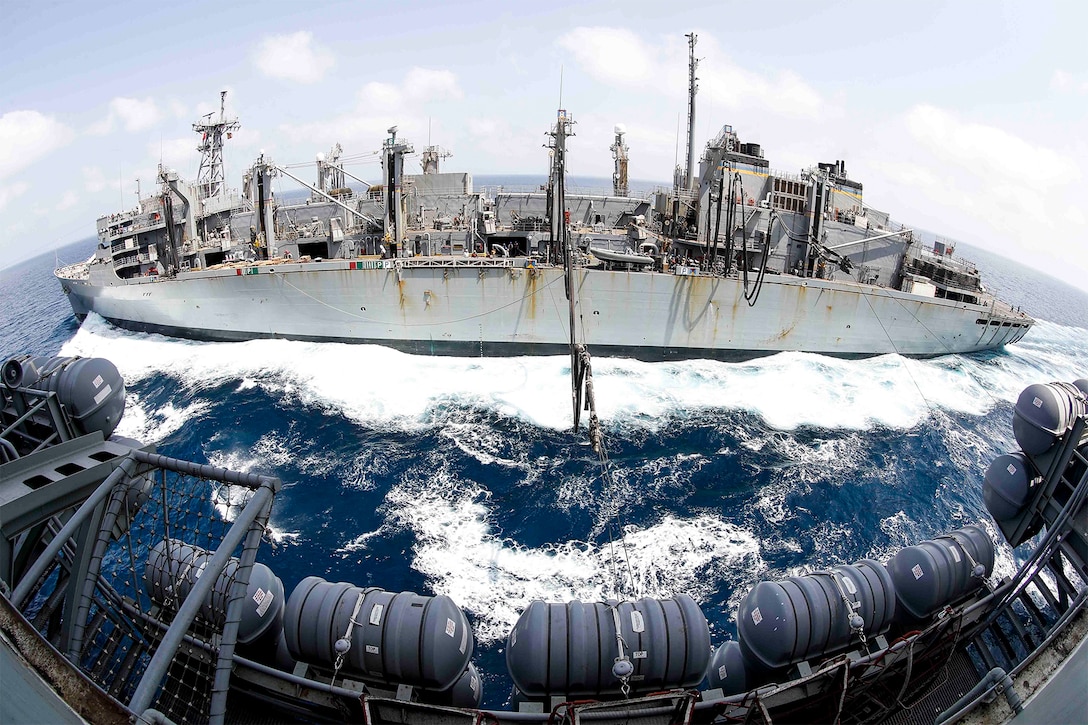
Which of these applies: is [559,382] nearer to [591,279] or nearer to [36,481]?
[591,279]

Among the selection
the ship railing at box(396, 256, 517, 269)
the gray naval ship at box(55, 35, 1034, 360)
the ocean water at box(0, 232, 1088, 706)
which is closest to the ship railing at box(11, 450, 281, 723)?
the ocean water at box(0, 232, 1088, 706)

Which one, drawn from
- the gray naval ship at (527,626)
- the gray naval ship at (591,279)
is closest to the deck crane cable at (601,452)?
the gray naval ship at (527,626)

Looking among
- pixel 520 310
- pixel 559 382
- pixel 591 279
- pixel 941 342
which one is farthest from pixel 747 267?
pixel 941 342

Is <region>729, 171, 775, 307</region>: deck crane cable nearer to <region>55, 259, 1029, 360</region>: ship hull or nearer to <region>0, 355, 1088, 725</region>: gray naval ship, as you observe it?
<region>55, 259, 1029, 360</region>: ship hull

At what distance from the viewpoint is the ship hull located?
27438 mm

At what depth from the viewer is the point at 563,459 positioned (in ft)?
64.3

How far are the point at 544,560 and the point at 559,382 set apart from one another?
12412mm

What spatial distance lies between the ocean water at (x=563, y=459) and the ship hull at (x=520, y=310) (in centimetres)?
102

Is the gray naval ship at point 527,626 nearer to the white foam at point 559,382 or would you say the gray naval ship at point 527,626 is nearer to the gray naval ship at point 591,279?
the white foam at point 559,382

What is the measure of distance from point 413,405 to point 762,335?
17.7 meters

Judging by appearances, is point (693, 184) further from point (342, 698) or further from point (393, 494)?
point (342, 698)

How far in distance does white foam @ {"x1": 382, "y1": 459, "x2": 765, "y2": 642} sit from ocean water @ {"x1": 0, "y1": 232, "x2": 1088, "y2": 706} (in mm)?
58

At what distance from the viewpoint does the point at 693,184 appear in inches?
1442

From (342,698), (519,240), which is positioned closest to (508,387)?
(519,240)
